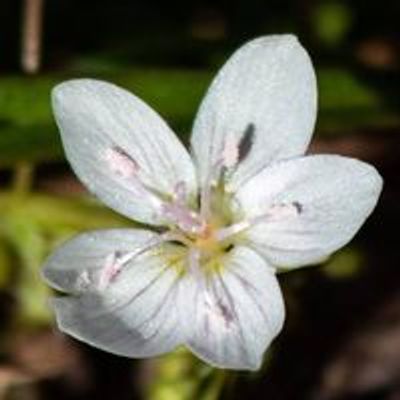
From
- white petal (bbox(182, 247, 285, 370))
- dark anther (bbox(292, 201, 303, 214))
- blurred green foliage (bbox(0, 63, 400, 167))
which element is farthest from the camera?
blurred green foliage (bbox(0, 63, 400, 167))

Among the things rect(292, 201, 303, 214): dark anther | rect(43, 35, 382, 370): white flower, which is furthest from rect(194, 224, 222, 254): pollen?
rect(292, 201, 303, 214): dark anther

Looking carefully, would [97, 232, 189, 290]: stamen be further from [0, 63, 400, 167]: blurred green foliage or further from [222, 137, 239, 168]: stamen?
[0, 63, 400, 167]: blurred green foliage

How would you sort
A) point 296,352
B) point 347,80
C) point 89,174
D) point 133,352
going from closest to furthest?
1. point 133,352
2. point 89,174
3. point 347,80
4. point 296,352

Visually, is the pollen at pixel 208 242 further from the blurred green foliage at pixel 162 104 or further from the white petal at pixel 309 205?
the blurred green foliage at pixel 162 104

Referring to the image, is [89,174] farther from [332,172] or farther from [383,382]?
[383,382]

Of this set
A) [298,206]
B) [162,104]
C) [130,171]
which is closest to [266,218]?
[298,206]

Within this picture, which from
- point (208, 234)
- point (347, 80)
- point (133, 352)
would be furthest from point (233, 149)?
point (347, 80)

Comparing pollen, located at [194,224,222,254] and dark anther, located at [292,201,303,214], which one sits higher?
dark anther, located at [292,201,303,214]

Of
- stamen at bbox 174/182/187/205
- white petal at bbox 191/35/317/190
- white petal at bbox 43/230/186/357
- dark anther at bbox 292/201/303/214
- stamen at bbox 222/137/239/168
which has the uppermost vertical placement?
white petal at bbox 191/35/317/190
